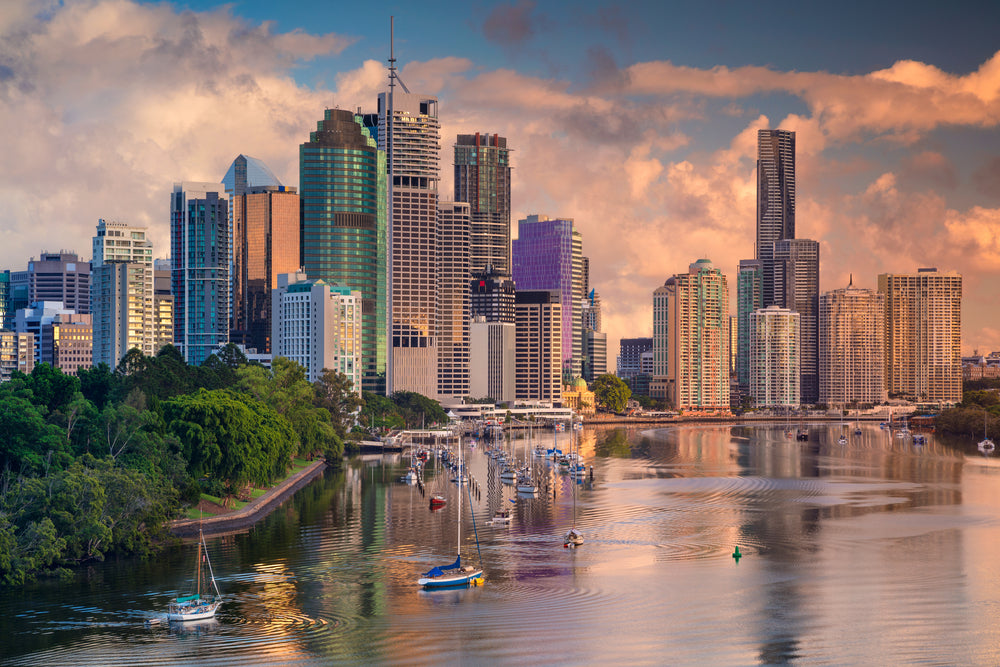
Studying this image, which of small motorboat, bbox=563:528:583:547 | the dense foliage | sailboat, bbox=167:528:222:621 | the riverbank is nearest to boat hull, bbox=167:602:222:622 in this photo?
sailboat, bbox=167:528:222:621

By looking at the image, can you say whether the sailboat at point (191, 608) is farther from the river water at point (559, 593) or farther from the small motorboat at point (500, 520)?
the small motorboat at point (500, 520)

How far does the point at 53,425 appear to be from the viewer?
326 feet

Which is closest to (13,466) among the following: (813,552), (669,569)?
(669,569)

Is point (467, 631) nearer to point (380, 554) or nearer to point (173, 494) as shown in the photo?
point (380, 554)

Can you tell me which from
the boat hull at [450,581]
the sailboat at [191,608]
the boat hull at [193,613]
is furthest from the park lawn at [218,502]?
the boat hull at [193,613]

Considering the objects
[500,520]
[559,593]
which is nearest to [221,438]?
[500,520]

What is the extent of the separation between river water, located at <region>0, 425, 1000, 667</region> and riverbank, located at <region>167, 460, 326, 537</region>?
2.15 metres

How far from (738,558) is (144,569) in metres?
48.8

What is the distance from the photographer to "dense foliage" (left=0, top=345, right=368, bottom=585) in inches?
3462

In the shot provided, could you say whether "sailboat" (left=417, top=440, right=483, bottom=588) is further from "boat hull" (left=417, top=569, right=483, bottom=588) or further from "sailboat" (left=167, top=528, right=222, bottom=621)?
"sailboat" (left=167, top=528, right=222, bottom=621)

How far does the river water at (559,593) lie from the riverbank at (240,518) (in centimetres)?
215

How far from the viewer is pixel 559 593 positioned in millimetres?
87188

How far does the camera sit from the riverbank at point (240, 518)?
109000 millimetres

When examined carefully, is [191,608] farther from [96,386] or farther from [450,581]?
[96,386]
